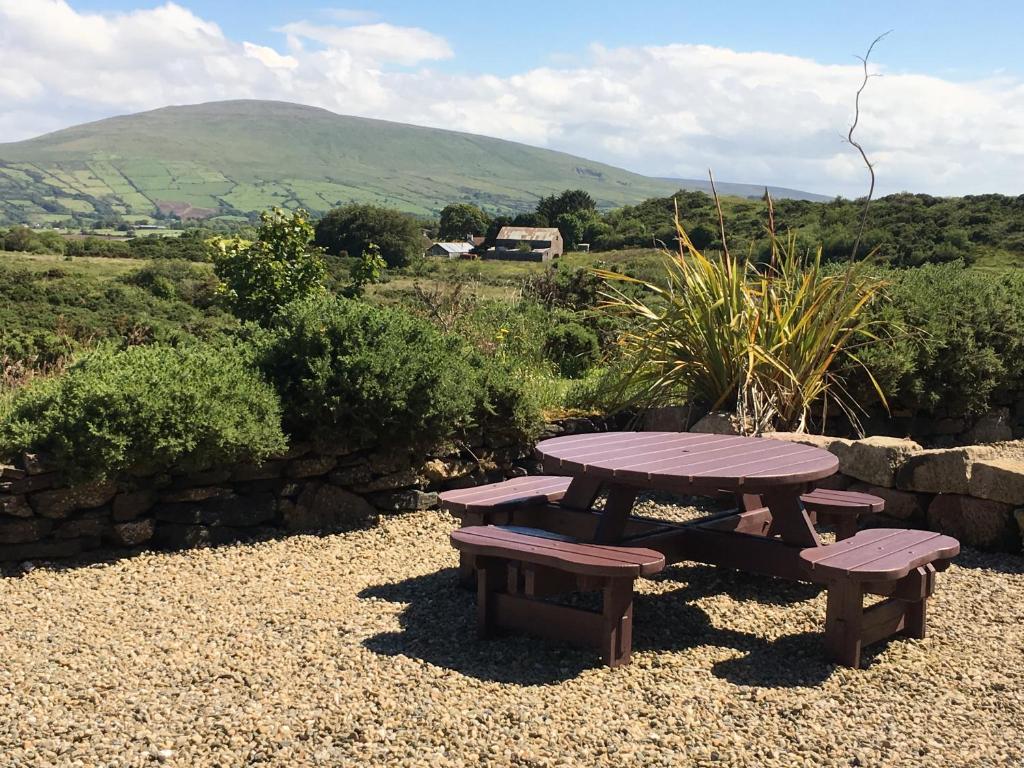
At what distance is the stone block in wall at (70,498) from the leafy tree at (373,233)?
40.5 m

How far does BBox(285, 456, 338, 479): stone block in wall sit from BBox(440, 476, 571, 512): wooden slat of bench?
1.16 m

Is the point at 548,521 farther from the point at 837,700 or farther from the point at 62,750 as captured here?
the point at 62,750

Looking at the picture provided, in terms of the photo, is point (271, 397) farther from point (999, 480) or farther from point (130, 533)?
point (999, 480)

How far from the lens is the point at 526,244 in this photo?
5697cm

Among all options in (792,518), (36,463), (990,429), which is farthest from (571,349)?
(36,463)

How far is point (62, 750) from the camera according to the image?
2.88 meters

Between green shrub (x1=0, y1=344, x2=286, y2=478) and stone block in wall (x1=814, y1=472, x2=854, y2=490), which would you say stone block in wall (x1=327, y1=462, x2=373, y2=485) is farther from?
stone block in wall (x1=814, y1=472, x2=854, y2=490)

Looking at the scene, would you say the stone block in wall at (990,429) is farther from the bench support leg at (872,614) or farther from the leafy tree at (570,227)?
the leafy tree at (570,227)

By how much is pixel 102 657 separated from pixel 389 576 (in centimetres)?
146

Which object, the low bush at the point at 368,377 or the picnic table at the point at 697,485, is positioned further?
the low bush at the point at 368,377

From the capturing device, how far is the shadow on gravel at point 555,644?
139 inches

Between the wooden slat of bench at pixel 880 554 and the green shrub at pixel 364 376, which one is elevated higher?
the green shrub at pixel 364 376

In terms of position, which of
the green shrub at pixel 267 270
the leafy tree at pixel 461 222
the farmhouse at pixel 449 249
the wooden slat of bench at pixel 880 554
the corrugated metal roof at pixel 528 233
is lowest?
the wooden slat of bench at pixel 880 554

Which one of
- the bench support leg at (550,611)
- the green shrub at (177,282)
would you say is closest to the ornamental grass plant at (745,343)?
the bench support leg at (550,611)
